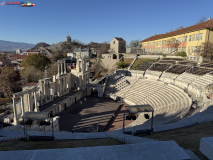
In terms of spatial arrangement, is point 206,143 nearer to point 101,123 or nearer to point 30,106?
point 101,123

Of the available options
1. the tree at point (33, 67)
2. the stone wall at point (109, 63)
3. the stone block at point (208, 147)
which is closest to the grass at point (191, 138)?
the stone block at point (208, 147)

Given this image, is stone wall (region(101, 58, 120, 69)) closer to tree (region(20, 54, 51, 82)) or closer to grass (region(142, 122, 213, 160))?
tree (region(20, 54, 51, 82))

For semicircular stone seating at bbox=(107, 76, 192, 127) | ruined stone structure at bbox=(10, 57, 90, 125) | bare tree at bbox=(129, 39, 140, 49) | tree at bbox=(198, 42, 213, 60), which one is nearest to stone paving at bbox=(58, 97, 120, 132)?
ruined stone structure at bbox=(10, 57, 90, 125)

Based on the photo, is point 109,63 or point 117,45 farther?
point 117,45

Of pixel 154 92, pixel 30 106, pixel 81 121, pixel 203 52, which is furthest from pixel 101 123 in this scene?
pixel 203 52

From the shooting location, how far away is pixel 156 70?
37531 mm

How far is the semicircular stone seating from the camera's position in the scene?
1902 centimetres

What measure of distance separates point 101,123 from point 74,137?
1143 centimetres

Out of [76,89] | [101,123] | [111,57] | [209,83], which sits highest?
[111,57]

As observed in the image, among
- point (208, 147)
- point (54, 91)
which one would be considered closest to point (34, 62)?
point (54, 91)

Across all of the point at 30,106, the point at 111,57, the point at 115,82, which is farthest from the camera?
the point at 111,57

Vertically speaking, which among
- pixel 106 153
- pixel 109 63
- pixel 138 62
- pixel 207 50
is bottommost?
pixel 106 153

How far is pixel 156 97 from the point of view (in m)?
26.5

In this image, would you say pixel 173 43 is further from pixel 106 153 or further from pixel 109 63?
pixel 106 153
